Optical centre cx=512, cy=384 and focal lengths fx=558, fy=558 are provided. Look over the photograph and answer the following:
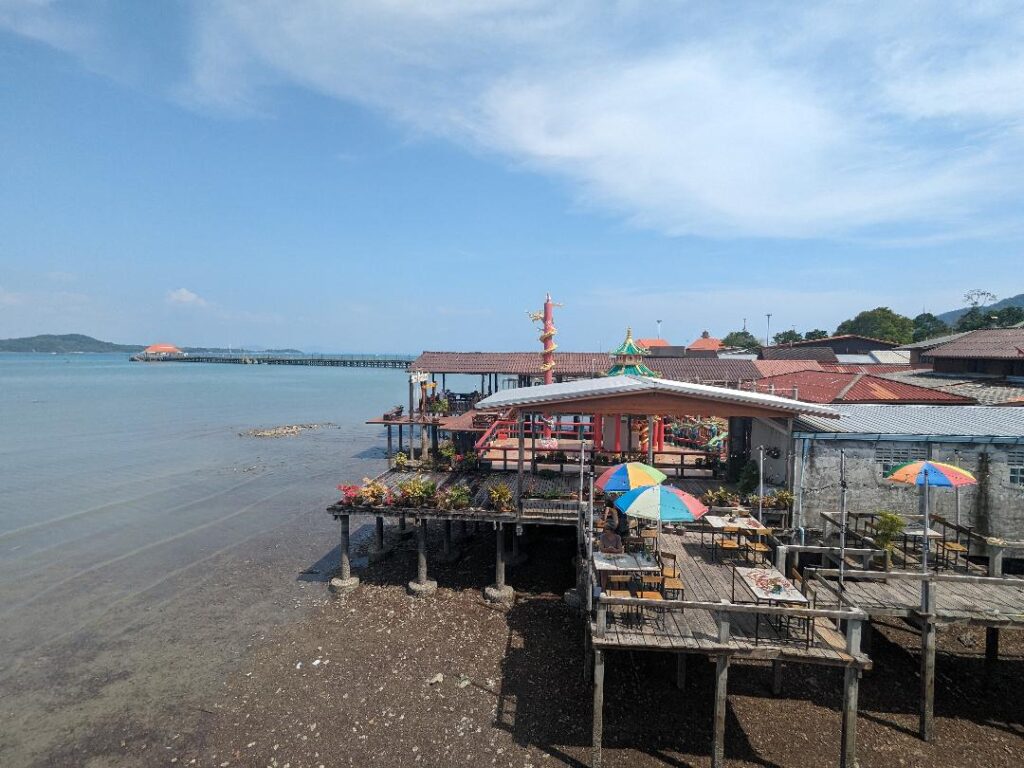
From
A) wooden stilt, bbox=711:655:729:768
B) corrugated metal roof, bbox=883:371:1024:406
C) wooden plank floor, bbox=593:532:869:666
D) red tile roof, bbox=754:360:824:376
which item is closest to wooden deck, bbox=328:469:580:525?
wooden plank floor, bbox=593:532:869:666

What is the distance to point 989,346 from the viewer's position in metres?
30.0

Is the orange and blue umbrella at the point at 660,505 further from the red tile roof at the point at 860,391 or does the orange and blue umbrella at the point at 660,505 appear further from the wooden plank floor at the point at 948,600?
the red tile roof at the point at 860,391

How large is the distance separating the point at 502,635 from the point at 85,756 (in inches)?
364

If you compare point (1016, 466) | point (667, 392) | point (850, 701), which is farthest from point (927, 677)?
point (667, 392)

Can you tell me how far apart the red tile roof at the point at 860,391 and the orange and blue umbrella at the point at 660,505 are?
10749 millimetres

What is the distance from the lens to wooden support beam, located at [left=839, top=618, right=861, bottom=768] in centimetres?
965

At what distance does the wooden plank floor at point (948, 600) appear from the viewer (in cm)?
1082

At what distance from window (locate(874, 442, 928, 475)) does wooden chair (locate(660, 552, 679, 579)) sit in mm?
6447

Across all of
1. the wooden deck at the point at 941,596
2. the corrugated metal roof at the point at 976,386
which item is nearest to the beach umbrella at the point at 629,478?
the wooden deck at the point at 941,596

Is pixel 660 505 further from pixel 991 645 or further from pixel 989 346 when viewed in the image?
pixel 989 346

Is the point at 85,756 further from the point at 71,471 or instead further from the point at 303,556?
the point at 71,471

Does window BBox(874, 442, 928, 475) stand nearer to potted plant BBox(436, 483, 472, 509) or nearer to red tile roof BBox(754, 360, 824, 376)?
potted plant BBox(436, 483, 472, 509)

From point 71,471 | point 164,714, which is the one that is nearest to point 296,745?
point 164,714

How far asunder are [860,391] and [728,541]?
11328mm
